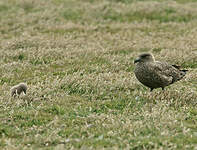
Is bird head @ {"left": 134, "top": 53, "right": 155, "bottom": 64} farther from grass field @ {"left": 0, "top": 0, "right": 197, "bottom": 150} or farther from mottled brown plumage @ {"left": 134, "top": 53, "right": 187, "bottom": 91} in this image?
grass field @ {"left": 0, "top": 0, "right": 197, "bottom": 150}

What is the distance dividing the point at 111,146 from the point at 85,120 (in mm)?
1460

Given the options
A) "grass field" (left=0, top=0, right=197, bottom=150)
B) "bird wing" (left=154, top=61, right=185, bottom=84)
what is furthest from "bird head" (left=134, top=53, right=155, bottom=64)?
"grass field" (left=0, top=0, right=197, bottom=150)

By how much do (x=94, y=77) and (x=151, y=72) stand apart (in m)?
2.11

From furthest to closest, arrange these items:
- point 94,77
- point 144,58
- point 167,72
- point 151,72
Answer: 1. point 94,77
2. point 167,72
3. point 144,58
4. point 151,72

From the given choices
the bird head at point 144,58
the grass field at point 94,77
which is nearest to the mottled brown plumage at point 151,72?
the bird head at point 144,58

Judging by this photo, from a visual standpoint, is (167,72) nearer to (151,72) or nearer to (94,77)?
(151,72)

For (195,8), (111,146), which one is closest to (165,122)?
(111,146)

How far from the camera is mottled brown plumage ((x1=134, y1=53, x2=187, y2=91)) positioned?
10.4 m

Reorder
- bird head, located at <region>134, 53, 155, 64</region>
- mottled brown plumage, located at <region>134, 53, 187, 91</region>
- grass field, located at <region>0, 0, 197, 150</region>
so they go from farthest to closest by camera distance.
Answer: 1. bird head, located at <region>134, 53, 155, 64</region>
2. mottled brown plumage, located at <region>134, 53, 187, 91</region>
3. grass field, located at <region>0, 0, 197, 150</region>

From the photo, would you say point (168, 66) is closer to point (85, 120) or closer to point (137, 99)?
point (137, 99)

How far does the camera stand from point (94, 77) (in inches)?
474

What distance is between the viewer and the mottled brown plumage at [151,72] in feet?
34.2

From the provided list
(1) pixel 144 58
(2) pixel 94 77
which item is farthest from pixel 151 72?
(2) pixel 94 77

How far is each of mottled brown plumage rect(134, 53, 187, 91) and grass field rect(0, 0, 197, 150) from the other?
28cm
